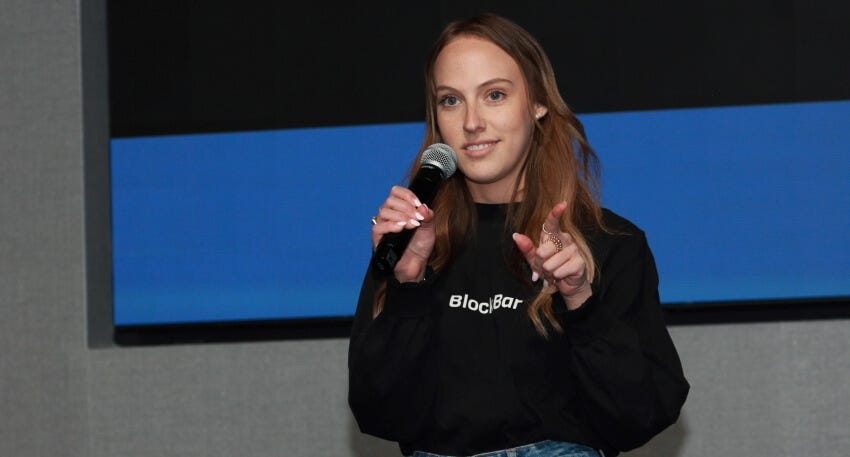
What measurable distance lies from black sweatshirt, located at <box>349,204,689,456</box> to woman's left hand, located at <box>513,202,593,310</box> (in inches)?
1.1

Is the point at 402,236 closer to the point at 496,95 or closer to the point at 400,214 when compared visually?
the point at 400,214

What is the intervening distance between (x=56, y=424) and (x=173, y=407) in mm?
397

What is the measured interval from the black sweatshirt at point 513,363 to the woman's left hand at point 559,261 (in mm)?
27

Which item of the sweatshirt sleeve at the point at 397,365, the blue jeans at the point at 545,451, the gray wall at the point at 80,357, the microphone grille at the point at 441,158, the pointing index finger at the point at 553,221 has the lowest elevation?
the gray wall at the point at 80,357

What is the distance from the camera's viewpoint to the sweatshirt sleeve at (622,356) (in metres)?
1.68

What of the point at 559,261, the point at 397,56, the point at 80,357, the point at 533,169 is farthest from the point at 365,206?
the point at 559,261

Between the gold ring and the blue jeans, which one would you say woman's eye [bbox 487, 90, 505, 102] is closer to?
the gold ring

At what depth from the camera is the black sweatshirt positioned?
169 cm

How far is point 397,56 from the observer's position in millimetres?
3553

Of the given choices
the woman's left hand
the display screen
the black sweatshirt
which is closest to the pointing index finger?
the woman's left hand

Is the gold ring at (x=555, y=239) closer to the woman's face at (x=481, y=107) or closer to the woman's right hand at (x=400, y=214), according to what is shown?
the woman's right hand at (x=400, y=214)

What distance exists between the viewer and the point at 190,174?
363 centimetres

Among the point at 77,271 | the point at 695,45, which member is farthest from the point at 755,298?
the point at 77,271

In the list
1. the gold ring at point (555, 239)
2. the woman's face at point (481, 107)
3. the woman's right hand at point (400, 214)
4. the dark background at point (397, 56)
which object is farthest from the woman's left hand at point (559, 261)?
the dark background at point (397, 56)
